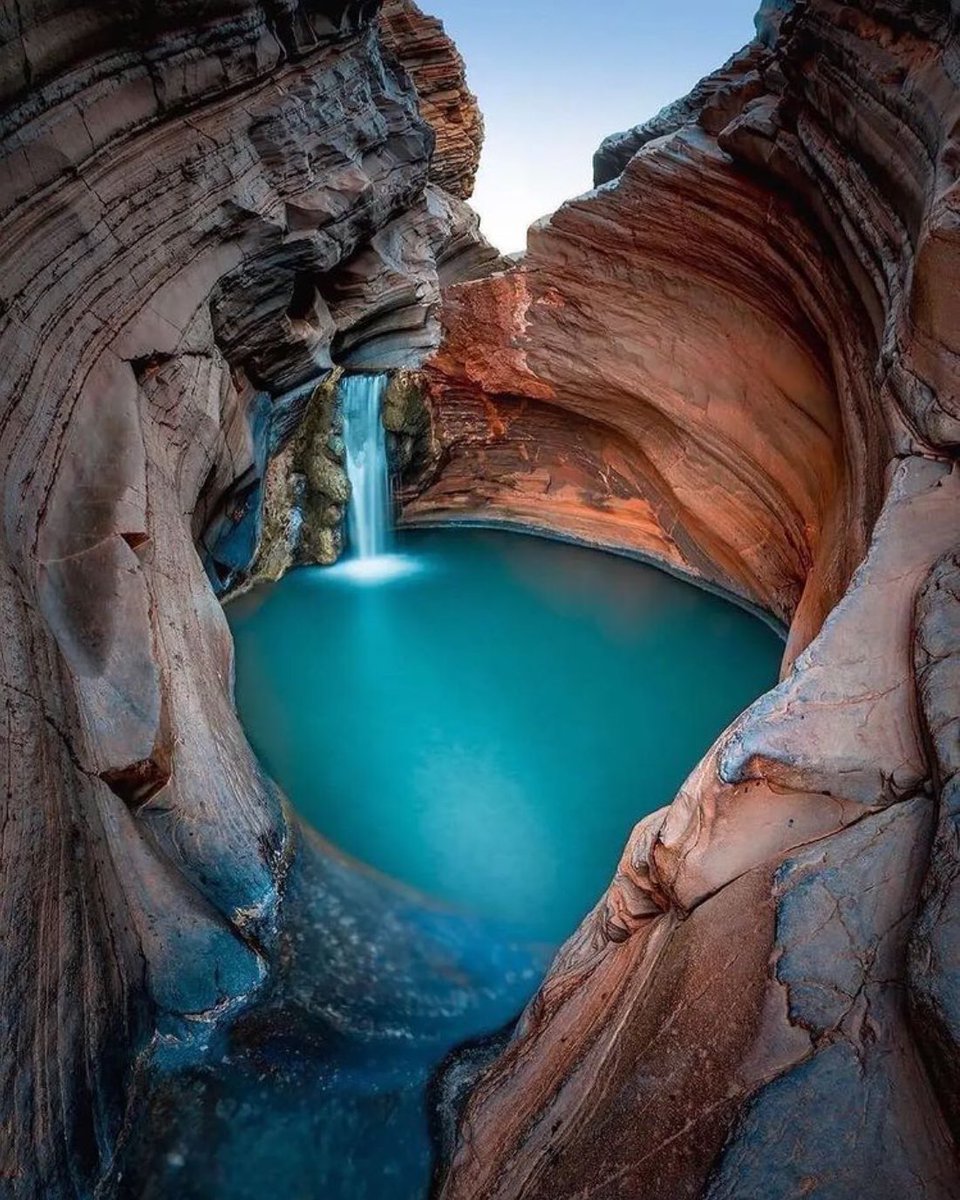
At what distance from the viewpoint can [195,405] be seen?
616 cm

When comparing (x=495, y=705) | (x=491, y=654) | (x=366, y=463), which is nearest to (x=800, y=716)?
(x=495, y=705)

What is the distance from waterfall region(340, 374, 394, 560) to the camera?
10.2 meters

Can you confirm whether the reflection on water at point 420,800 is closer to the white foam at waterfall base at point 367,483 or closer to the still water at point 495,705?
the still water at point 495,705

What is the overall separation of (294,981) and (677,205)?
296 inches

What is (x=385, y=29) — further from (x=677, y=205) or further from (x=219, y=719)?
(x=219, y=719)

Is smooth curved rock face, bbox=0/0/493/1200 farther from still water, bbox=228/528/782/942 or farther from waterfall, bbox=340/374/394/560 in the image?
waterfall, bbox=340/374/394/560

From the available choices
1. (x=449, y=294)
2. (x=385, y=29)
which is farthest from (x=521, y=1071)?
(x=385, y=29)

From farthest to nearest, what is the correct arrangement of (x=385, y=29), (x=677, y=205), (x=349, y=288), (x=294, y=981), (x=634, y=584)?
(x=385, y=29)
(x=349, y=288)
(x=634, y=584)
(x=677, y=205)
(x=294, y=981)

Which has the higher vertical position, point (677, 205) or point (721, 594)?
point (677, 205)

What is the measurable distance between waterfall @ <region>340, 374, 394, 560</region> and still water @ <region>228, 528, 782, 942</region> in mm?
714

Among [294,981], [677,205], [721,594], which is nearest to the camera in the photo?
[294,981]

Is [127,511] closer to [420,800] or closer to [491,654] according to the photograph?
[420,800]

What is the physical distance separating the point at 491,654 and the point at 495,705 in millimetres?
1112

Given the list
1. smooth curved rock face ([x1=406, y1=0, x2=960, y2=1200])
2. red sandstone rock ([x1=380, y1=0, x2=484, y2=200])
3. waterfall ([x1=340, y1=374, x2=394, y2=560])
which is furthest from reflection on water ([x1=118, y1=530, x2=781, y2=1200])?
red sandstone rock ([x1=380, y1=0, x2=484, y2=200])
